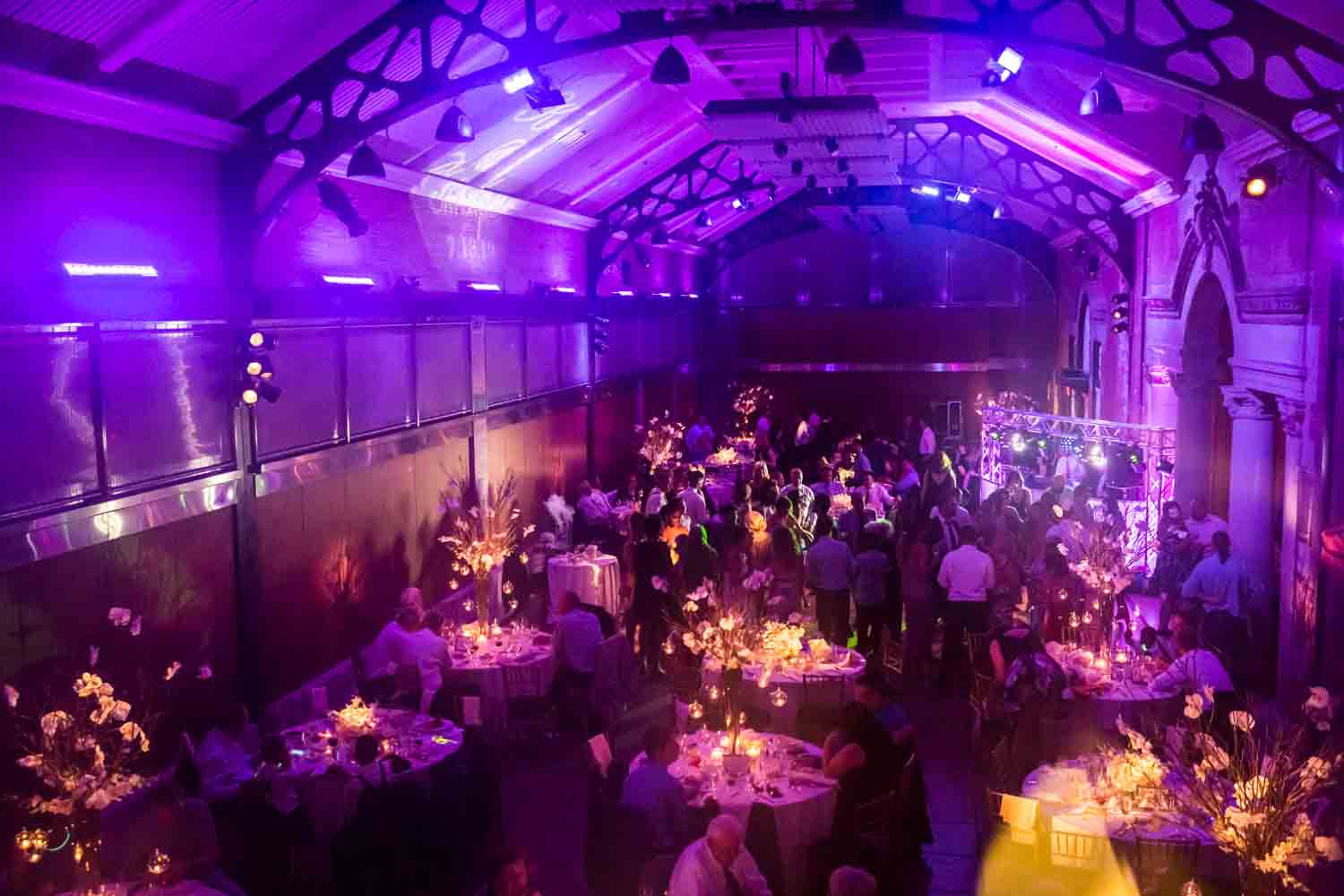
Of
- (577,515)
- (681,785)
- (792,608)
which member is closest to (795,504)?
(792,608)

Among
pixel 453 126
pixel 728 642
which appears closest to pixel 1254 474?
pixel 728 642

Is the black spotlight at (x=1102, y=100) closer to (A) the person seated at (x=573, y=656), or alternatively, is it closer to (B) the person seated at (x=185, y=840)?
(A) the person seated at (x=573, y=656)

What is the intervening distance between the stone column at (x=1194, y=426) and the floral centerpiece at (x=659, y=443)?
6929mm

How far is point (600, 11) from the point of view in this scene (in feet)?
27.6

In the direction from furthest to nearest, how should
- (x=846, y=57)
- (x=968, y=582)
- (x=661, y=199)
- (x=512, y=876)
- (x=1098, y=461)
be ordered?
(x=661, y=199), (x=1098, y=461), (x=968, y=582), (x=846, y=57), (x=512, y=876)

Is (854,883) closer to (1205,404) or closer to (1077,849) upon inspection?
(1077,849)

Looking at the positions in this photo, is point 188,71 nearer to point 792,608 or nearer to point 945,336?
point 792,608

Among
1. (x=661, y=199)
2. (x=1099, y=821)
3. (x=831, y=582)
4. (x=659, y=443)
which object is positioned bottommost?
(x=1099, y=821)

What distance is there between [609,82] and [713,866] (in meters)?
7.59

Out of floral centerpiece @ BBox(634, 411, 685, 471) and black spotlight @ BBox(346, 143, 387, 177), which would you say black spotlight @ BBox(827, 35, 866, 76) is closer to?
black spotlight @ BBox(346, 143, 387, 177)

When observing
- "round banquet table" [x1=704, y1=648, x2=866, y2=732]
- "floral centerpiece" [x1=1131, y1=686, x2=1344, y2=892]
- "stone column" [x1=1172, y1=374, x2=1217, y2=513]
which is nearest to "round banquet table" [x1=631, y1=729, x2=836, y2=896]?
"round banquet table" [x1=704, y1=648, x2=866, y2=732]

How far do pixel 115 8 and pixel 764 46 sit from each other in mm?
5834

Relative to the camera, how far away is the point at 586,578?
10.6 m

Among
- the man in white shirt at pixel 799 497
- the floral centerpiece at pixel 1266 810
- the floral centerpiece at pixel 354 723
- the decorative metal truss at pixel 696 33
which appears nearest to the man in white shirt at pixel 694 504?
the man in white shirt at pixel 799 497
